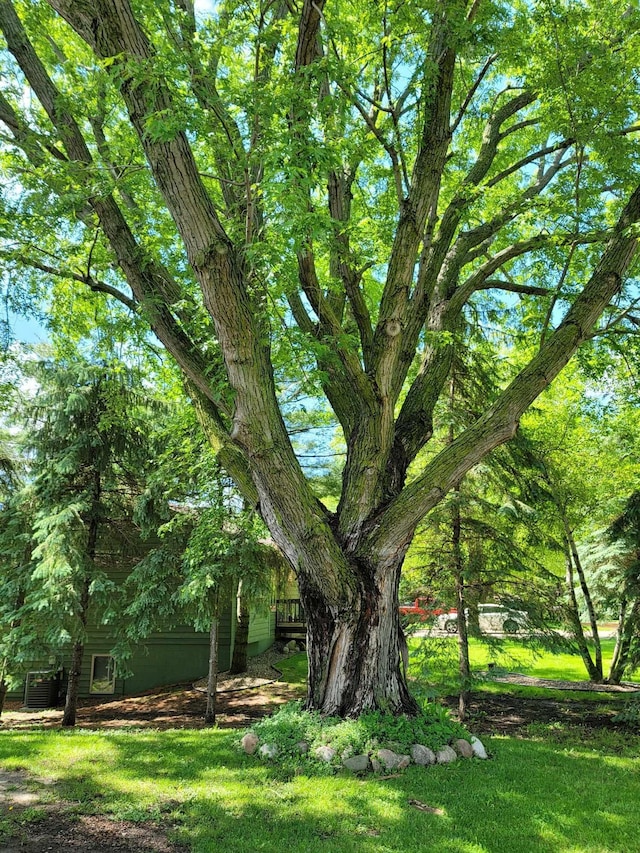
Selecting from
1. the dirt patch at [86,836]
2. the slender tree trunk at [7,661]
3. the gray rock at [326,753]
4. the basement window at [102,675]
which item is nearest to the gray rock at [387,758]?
the gray rock at [326,753]

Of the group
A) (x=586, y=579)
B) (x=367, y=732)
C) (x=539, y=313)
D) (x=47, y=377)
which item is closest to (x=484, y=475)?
(x=539, y=313)

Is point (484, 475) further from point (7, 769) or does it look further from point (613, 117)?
point (7, 769)

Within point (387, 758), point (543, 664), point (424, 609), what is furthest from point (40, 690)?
point (543, 664)

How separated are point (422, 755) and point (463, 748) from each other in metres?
0.63

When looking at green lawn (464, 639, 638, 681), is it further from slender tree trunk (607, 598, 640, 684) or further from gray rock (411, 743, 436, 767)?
gray rock (411, 743, 436, 767)

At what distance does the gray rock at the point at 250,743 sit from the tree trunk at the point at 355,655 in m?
0.65

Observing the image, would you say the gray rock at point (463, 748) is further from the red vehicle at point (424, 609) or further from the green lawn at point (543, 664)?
the green lawn at point (543, 664)

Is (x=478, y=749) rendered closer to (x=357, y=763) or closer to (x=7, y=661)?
(x=357, y=763)

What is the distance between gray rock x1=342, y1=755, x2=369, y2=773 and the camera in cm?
539

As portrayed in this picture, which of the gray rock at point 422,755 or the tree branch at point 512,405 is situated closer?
the gray rock at point 422,755

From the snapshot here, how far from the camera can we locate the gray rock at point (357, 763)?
5.39m

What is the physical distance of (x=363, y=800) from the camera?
4598 millimetres

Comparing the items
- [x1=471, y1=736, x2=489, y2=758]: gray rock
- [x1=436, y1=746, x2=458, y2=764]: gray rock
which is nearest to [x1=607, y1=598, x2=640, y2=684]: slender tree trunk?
[x1=471, y1=736, x2=489, y2=758]: gray rock

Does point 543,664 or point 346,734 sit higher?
point 346,734
